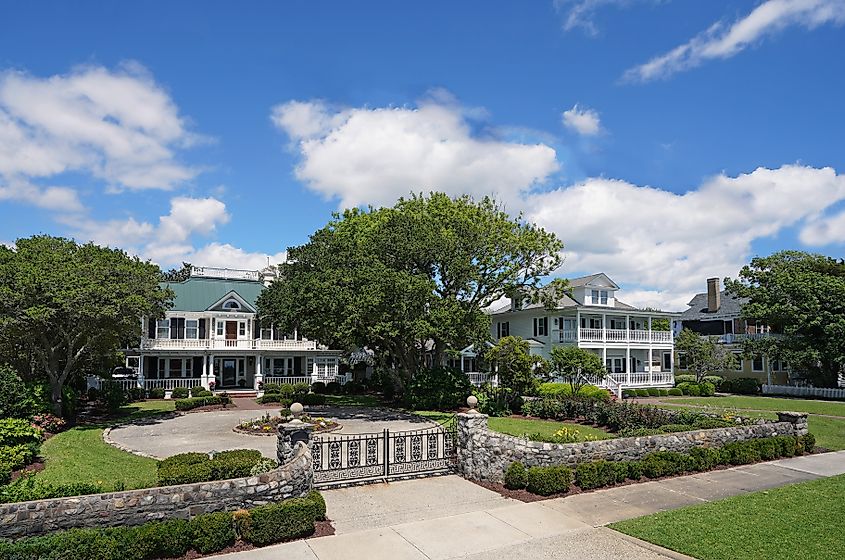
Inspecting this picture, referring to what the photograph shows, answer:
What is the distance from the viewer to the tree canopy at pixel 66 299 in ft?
70.5

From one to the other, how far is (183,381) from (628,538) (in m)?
34.1

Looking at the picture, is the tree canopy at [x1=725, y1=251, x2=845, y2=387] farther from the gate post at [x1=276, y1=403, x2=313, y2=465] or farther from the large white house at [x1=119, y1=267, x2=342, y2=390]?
the gate post at [x1=276, y1=403, x2=313, y2=465]

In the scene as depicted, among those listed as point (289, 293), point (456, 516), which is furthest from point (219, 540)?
point (289, 293)

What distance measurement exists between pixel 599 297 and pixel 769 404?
13.8m

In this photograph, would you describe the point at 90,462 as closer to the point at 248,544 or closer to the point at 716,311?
the point at 248,544

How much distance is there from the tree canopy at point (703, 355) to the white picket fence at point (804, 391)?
335cm

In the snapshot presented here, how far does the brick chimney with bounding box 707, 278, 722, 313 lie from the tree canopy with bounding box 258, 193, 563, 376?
1180 inches

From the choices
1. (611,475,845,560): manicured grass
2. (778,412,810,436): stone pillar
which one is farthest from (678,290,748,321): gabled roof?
(611,475,845,560): manicured grass

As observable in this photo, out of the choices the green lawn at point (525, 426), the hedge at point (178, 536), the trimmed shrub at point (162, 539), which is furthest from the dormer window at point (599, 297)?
the trimmed shrub at point (162, 539)

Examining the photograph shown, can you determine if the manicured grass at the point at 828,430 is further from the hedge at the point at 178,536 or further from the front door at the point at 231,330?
the front door at the point at 231,330

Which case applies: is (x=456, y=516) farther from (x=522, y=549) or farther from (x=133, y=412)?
(x=133, y=412)

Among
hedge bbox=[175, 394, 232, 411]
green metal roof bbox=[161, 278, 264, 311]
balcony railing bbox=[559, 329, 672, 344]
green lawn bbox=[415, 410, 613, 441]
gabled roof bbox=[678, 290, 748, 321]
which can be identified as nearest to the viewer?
green lawn bbox=[415, 410, 613, 441]

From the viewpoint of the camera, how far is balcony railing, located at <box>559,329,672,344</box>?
4234 cm

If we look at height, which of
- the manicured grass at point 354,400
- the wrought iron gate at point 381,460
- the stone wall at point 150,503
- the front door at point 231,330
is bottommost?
the manicured grass at point 354,400
